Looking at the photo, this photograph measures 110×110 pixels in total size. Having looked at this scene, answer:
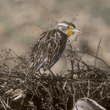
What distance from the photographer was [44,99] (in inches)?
47.7

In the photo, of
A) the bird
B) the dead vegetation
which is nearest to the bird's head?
the bird

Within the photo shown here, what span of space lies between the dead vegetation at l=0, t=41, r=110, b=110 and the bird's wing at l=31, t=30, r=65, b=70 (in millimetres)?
184

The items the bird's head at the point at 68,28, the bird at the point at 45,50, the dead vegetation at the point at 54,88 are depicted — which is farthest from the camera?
the bird's head at the point at 68,28

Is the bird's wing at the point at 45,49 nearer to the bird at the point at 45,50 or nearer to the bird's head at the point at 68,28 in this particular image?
the bird at the point at 45,50

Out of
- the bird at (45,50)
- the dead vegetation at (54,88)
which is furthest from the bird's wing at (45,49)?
the dead vegetation at (54,88)

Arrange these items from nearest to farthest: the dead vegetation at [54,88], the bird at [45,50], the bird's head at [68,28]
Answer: the dead vegetation at [54,88], the bird at [45,50], the bird's head at [68,28]

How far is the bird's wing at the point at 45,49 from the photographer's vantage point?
5.08 feet

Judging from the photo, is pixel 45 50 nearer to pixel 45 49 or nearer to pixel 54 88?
pixel 45 49

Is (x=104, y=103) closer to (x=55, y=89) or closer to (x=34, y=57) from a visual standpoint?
(x=55, y=89)

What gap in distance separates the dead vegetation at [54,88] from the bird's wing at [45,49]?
18 cm

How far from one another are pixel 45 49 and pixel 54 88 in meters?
0.50

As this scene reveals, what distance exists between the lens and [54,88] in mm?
1285

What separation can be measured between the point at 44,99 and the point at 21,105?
0.22m

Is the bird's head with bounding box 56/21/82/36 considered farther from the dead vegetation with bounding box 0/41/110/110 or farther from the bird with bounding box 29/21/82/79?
the dead vegetation with bounding box 0/41/110/110
